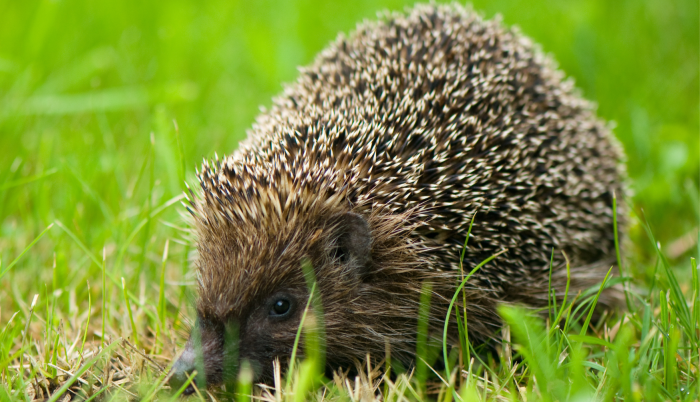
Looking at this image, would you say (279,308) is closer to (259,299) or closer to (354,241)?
(259,299)

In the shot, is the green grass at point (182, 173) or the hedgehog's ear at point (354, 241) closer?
the green grass at point (182, 173)

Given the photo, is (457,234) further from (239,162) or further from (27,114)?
(27,114)

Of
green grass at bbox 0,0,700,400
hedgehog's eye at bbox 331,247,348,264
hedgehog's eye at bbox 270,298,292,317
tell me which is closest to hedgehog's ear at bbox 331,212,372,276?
hedgehog's eye at bbox 331,247,348,264

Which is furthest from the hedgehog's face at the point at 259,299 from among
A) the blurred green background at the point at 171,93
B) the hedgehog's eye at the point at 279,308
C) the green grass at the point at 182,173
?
the blurred green background at the point at 171,93

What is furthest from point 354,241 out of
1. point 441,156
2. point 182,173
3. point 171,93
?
point 171,93

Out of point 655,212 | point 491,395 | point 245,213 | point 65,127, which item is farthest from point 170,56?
point 491,395

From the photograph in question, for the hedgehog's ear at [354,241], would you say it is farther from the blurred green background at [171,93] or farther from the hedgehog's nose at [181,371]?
the blurred green background at [171,93]
